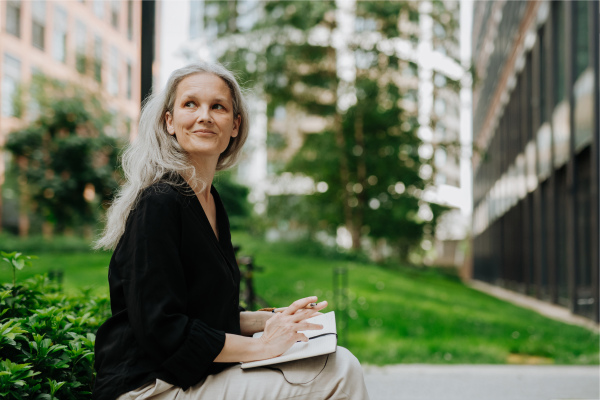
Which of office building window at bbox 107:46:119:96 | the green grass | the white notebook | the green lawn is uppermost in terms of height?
office building window at bbox 107:46:119:96

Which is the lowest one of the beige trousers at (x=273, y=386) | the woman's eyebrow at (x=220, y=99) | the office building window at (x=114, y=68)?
the beige trousers at (x=273, y=386)

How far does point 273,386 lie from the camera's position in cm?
187

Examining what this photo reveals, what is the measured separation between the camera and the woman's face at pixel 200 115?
2104 millimetres

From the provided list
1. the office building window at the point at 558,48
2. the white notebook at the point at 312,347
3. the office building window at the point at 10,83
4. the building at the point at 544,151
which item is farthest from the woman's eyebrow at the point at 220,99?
the office building window at the point at 10,83

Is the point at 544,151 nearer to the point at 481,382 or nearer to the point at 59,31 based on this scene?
the point at 481,382

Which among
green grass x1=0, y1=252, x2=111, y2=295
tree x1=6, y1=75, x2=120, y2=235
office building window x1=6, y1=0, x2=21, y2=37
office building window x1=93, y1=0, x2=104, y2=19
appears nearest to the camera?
green grass x1=0, y1=252, x2=111, y2=295

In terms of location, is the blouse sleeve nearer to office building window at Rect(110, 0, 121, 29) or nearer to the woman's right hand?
the woman's right hand

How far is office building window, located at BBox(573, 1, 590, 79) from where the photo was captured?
1229 centimetres

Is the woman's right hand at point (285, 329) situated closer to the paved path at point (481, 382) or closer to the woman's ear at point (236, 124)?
the woman's ear at point (236, 124)

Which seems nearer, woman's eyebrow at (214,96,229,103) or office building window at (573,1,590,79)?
woman's eyebrow at (214,96,229,103)

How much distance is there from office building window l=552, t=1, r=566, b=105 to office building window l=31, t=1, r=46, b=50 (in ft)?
64.1

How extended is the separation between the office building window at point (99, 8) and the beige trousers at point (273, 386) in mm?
28319

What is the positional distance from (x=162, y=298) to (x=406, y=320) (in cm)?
819

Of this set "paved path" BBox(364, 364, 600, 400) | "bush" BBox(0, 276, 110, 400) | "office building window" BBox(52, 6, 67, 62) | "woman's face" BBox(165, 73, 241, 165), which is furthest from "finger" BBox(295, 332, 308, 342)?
"office building window" BBox(52, 6, 67, 62)
